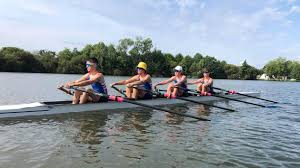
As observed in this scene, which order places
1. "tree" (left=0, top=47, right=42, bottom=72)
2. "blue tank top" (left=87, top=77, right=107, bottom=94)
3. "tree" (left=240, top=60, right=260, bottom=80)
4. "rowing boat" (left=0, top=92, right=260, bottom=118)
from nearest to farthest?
1. "rowing boat" (left=0, top=92, right=260, bottom=118)
2. "blue tank top" (left=87, top=77, right=107, bottom=94)
3. "tree" (left=0, top=47, right=42, bottom=72)
4. "tree" (left=240, top=60, right=260, bottom=80)

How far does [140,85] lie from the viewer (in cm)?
1416

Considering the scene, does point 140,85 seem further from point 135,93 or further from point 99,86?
point 99,86

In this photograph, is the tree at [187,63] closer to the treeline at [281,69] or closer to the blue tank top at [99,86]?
the treeline at [281,69]

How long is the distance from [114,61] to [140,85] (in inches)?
2581

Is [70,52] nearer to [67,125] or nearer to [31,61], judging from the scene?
[31,61]

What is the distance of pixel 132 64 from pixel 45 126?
72.3 meters

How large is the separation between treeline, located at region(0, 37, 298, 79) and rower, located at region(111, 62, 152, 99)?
5624 cm

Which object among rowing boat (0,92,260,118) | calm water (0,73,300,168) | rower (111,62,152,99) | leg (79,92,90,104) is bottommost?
calm water (0,73,300,168)

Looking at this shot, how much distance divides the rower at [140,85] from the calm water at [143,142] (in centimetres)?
185

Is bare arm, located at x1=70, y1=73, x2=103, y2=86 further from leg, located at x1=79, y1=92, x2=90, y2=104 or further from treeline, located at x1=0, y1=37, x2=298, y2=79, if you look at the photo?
treeline, located at x1=0, y1=37, x2=298, y2=79

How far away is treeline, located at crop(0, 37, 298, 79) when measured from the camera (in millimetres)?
68631

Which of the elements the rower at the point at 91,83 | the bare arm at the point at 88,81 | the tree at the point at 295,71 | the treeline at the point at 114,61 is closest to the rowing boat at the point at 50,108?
the rower at the point at 91,83

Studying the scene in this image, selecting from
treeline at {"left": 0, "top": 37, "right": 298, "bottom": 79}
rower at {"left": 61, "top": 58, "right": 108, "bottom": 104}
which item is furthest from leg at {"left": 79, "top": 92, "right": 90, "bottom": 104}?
treeline at {"left": 0, "top": 37, "right": 298, "bottom": 79}

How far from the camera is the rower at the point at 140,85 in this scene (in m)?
13.9
